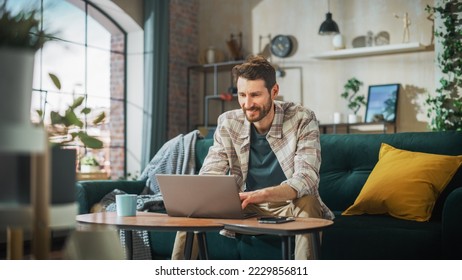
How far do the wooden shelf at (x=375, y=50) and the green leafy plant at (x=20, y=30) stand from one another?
5.19 metres

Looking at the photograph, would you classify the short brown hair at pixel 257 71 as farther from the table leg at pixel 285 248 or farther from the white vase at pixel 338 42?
the white vase at pixel 338 42

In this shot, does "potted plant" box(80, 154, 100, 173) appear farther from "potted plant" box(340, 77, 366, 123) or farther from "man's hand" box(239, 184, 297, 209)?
"man's hand" box(239, 184, 297, 209)

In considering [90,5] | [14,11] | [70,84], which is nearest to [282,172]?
[14,11]

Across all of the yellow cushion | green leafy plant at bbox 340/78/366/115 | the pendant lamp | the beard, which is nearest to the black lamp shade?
the pendant lamp

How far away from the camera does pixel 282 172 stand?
253 centimetres

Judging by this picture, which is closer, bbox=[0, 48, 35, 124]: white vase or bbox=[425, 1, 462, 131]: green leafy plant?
bbox=[0, 48, 35, 124]: white vase

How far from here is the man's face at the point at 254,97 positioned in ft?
8.02

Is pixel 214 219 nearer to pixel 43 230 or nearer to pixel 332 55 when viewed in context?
pixel 43 230

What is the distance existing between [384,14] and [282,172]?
4016 millimetres

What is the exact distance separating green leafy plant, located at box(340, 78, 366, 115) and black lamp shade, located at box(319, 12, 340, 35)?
1.74 ft

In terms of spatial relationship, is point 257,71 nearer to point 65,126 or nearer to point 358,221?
point 358,221

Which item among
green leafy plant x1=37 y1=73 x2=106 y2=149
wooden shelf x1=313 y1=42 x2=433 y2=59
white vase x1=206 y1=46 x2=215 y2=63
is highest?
white vase x1=206 y1=46 x2=215 y2=63

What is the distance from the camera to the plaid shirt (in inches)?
94.0

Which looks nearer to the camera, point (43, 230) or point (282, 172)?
point (43, 230)
